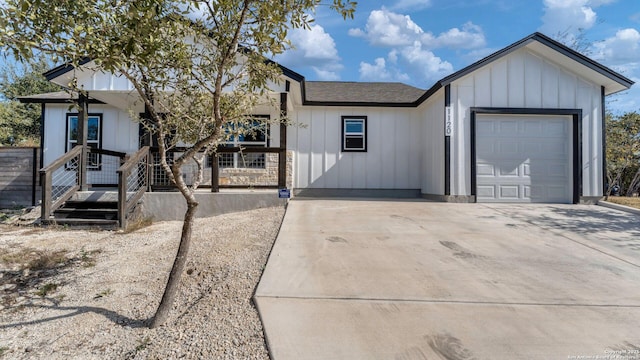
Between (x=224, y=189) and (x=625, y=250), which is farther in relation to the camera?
(x=224, y=189)

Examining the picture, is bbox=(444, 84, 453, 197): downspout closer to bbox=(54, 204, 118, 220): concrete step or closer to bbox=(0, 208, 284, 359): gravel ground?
bbox=(0, 208, 284, 359): gravel ground

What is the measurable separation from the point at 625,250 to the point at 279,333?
17.6 feet

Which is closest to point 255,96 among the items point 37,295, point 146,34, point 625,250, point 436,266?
point 146,34

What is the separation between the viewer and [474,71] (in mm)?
9266

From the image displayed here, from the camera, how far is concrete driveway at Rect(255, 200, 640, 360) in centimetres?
274

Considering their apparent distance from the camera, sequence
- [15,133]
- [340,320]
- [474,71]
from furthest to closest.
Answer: [15,133] < [474,71] < [340,320]

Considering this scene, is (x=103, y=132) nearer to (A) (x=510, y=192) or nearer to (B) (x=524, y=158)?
(A) (x=510, y=192)

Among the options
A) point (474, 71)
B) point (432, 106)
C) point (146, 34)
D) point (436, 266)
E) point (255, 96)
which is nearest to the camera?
point (146, 34)

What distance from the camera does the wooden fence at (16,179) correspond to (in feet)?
34.6

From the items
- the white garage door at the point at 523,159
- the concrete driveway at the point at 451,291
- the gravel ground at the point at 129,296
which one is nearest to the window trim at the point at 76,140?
the gravel ground at the point at 129,296

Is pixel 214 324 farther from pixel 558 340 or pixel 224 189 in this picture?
pixel 224 189

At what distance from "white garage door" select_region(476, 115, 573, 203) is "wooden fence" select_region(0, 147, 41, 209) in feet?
42.4

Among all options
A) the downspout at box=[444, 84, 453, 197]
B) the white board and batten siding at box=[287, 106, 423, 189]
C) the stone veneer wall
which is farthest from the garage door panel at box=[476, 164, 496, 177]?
the stone veneer wall

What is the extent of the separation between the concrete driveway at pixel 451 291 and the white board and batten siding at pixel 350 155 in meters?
4.69
